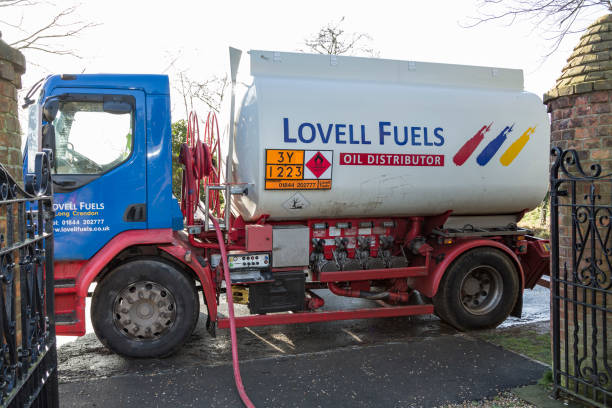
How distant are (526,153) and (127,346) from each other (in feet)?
16.7

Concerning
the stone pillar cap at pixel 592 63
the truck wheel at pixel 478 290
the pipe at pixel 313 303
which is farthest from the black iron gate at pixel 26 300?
the truck wheel at pixel 478 290

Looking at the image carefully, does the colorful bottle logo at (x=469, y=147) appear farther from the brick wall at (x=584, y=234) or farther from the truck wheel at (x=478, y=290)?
the brick wall at (x=584, y=234)

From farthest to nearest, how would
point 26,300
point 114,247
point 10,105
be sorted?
point 114,247 < point 10,105 < point 26,300

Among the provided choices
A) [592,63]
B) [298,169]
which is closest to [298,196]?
[298,169]

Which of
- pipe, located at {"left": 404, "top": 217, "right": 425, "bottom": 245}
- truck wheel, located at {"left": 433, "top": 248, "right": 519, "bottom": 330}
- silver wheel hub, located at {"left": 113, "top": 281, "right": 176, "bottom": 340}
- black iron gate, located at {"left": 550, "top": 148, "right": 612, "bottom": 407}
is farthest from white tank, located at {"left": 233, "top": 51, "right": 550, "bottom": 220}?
black iron gate, located at {"left": 550, "top": 148, "right": 612, "bottom": 407}

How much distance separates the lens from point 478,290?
6305 millimetres

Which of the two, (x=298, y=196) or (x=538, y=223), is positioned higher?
(x=298, y=196)

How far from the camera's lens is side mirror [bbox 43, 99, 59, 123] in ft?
15.3

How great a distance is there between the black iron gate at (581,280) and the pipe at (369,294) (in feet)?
7.37

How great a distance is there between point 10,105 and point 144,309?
9.13 feet

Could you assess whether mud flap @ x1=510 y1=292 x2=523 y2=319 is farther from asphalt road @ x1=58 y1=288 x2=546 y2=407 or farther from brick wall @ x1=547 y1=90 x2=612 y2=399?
brick wall @ x1=547 y1=90 x2=612 y2=399

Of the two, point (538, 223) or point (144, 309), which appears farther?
point (538, 223)

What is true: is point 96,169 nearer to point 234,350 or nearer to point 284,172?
point 284,172

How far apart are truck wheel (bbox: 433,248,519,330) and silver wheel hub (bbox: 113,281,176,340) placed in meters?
3.26
